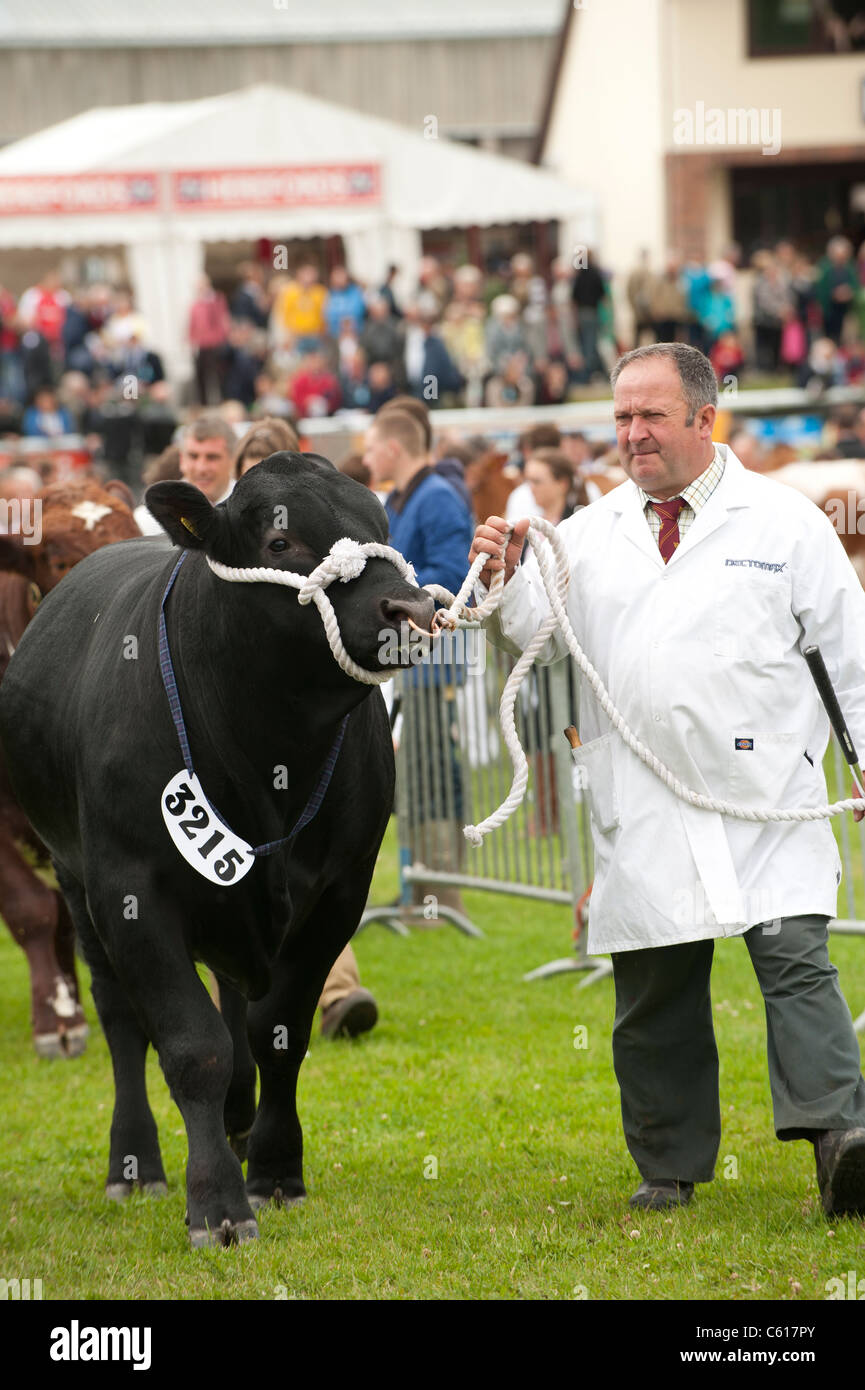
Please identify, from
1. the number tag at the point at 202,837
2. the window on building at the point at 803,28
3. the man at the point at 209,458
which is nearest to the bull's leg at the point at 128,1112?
the number tag at the point at 202,837

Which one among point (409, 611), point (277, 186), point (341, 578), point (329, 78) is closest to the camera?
point (409, 611)

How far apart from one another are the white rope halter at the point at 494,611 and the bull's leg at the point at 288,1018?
1.72 ft

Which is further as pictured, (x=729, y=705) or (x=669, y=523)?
(x=669, y=523)

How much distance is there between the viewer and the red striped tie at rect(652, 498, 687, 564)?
5488 millimetres

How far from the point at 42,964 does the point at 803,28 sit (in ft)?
110

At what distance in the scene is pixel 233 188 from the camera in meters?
26.8

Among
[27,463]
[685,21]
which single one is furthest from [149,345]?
[685,21]

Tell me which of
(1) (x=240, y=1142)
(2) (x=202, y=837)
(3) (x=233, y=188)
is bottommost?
(1) (x=240, y=1142)

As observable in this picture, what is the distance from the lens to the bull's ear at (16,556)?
7648 millimetres

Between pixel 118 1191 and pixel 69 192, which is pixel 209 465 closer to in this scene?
pixel 118 1191
